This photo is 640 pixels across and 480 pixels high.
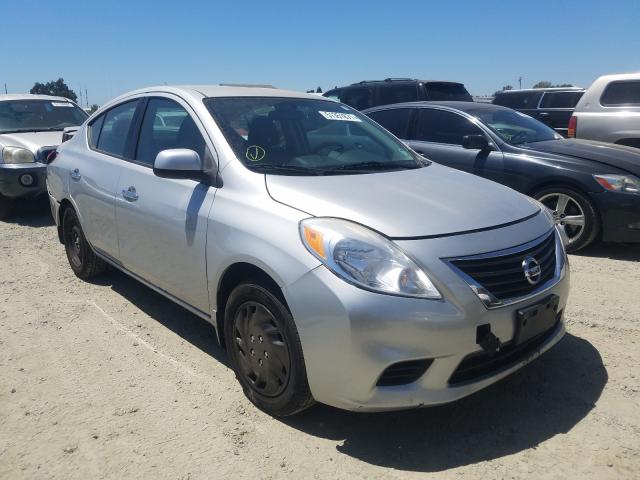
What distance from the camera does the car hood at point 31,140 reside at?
739 centimetres

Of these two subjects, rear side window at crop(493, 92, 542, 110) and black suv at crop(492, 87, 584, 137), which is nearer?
black suv at crop(492, 87, 584, 137)

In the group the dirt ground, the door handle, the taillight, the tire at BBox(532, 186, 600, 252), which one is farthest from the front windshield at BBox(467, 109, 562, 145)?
the door handle

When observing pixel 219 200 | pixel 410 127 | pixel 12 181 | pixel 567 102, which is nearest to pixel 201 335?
pixel 219 200

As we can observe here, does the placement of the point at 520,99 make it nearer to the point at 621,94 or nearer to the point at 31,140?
the point at 621,94

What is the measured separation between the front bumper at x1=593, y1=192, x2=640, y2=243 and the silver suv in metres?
6.43

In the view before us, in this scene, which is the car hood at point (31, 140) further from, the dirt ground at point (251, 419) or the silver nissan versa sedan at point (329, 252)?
the silver nissan versa sedan at point (329, 252)

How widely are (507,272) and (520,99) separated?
12.8 metres

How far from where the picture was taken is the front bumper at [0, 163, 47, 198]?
23.4ft

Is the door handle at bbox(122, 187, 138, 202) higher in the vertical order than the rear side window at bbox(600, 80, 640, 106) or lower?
lower

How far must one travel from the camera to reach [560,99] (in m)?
13.4

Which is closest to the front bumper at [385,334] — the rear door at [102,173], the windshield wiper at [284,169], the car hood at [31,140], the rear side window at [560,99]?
the windshield wiper at [284,169]

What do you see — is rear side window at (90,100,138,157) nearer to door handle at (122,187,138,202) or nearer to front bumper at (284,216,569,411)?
door handle at (122,187,138,202)

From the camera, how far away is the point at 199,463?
251cm

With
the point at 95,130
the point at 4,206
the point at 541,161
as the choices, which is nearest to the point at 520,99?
the point at 541,161
